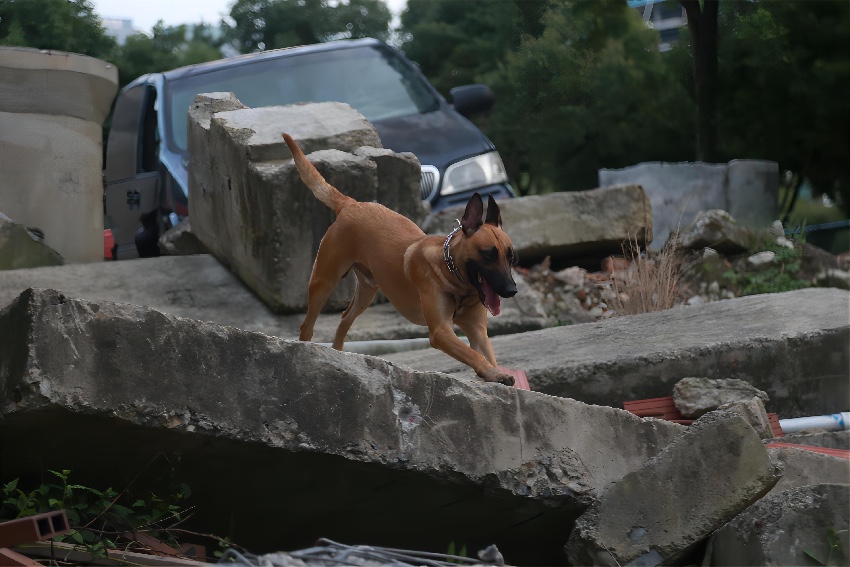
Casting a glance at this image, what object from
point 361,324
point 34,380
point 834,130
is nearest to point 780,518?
point 34,380

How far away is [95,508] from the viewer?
3486 mm

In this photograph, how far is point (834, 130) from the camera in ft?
30.5

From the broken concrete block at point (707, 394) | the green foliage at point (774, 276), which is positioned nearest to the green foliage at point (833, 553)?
the broken concrete block at point (707, 394)

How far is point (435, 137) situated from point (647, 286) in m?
1.75

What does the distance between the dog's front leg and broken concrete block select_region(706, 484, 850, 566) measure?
4.17 ft

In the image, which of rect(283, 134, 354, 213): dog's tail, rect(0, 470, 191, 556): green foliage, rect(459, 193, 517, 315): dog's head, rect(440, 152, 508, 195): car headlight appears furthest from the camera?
rect(440, 152, 508, 195): car headlight

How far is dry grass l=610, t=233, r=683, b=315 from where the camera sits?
6941 mm

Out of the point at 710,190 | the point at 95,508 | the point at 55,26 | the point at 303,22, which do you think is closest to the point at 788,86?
the point at 710,190

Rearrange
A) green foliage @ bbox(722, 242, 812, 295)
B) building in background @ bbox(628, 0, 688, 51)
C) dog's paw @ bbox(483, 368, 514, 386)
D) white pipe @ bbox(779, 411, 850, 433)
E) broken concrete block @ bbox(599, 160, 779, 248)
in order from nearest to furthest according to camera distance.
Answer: dog's paw @ bbox(483, 368, 514, 386)
white pipe @ bbox(779, 411, 850, 433)
building in background @ bbox(628, 0, 688, 51)
green foliage @ bbox(722, 242, 812, 295)
broken concrete block @ bbox(599, 160, 779, 248)

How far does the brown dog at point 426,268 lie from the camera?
449cm

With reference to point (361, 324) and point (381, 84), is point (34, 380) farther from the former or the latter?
point (381, 84)

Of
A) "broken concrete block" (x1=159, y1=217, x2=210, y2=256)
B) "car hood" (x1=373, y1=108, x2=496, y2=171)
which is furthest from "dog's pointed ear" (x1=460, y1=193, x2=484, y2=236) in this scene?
"broken concrete block" (x1=159, y1=217, x2=210, y2=256)

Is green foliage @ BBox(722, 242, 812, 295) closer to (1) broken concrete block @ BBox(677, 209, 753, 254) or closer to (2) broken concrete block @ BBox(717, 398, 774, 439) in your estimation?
(1) broken concrete block @ BBox(677, 209, 753, 254)

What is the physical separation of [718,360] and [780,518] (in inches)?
73.2
